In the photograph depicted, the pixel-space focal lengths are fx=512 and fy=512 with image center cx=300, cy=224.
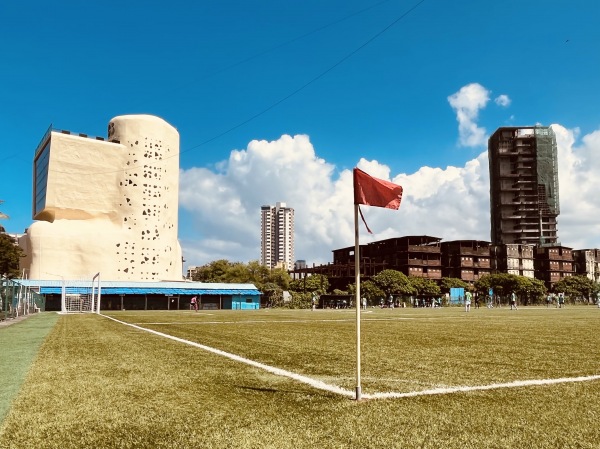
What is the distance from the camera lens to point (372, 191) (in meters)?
7.29

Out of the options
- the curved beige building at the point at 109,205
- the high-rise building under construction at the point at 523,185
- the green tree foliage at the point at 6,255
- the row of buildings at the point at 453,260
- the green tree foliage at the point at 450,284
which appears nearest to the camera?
the green tree foliage at the point at 6,255

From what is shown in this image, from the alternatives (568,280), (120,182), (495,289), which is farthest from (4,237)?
(568,280)

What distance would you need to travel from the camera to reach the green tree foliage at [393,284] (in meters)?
107

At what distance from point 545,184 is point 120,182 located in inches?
→ 5115

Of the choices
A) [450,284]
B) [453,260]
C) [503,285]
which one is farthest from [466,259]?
[503,285]

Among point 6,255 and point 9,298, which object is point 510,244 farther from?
point 9,298

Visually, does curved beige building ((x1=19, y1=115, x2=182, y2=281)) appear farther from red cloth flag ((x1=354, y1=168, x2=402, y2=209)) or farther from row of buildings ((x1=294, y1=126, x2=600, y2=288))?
red cloth flag ((x1=354, y1=168, x2=402, y2=209))

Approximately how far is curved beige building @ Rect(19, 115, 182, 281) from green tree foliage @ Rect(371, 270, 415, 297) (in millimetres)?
43906

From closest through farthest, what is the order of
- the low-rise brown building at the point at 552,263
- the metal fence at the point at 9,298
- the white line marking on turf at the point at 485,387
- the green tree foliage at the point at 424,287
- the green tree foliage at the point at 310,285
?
the white line marking on turf at the point at 485,387
the metal fence at the point at 9,298
the green tree foliage at the point at 424,287
the green tree foliage at the point at 310,285
the low-rise brown building at the point at 552,263

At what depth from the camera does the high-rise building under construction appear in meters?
162

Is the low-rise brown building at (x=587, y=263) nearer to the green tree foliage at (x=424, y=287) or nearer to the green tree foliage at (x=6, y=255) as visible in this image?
the green tree foliage at (x=424, y=287)

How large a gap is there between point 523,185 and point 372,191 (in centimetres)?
17201

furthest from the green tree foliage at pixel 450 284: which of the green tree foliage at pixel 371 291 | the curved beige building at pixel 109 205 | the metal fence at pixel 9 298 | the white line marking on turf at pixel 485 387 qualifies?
the white line marking on turf at pixel 485 387

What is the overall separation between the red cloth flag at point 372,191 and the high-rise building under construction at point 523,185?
167196mm
